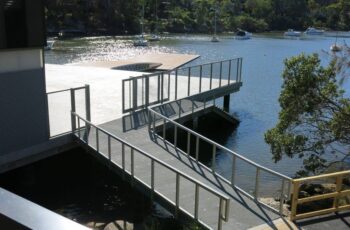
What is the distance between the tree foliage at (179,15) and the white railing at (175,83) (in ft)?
229

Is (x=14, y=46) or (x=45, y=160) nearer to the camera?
(x=14, y=46)

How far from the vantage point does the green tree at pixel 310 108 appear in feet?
39.5

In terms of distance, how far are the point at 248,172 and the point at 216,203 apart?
22.1 feet

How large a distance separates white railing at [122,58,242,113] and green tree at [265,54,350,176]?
4704mm

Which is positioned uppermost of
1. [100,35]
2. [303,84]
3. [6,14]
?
[6,14]

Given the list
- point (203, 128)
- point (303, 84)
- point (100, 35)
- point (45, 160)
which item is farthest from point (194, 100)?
point (100, 35)

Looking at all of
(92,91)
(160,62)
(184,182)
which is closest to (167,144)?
(184,182)

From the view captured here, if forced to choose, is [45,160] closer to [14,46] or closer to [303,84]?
[14,46]

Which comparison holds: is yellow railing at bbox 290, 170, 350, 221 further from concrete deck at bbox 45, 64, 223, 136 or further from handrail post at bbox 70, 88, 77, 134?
concrete deck at bbox 45, 64, 223, 136

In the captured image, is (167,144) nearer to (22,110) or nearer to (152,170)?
(152,170)

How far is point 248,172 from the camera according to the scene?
14.9m

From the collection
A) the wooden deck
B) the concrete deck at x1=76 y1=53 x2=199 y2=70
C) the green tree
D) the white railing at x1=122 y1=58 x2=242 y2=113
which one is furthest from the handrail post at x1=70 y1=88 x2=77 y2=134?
the concrete deck at x1=76 y1=53 x2=199 y2=70

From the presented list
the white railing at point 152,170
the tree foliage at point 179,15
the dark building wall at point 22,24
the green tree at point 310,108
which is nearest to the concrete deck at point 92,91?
the white railing at point 152,170

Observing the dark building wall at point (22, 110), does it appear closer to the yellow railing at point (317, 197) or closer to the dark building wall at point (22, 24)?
the dark building wall at point (22, 24)
